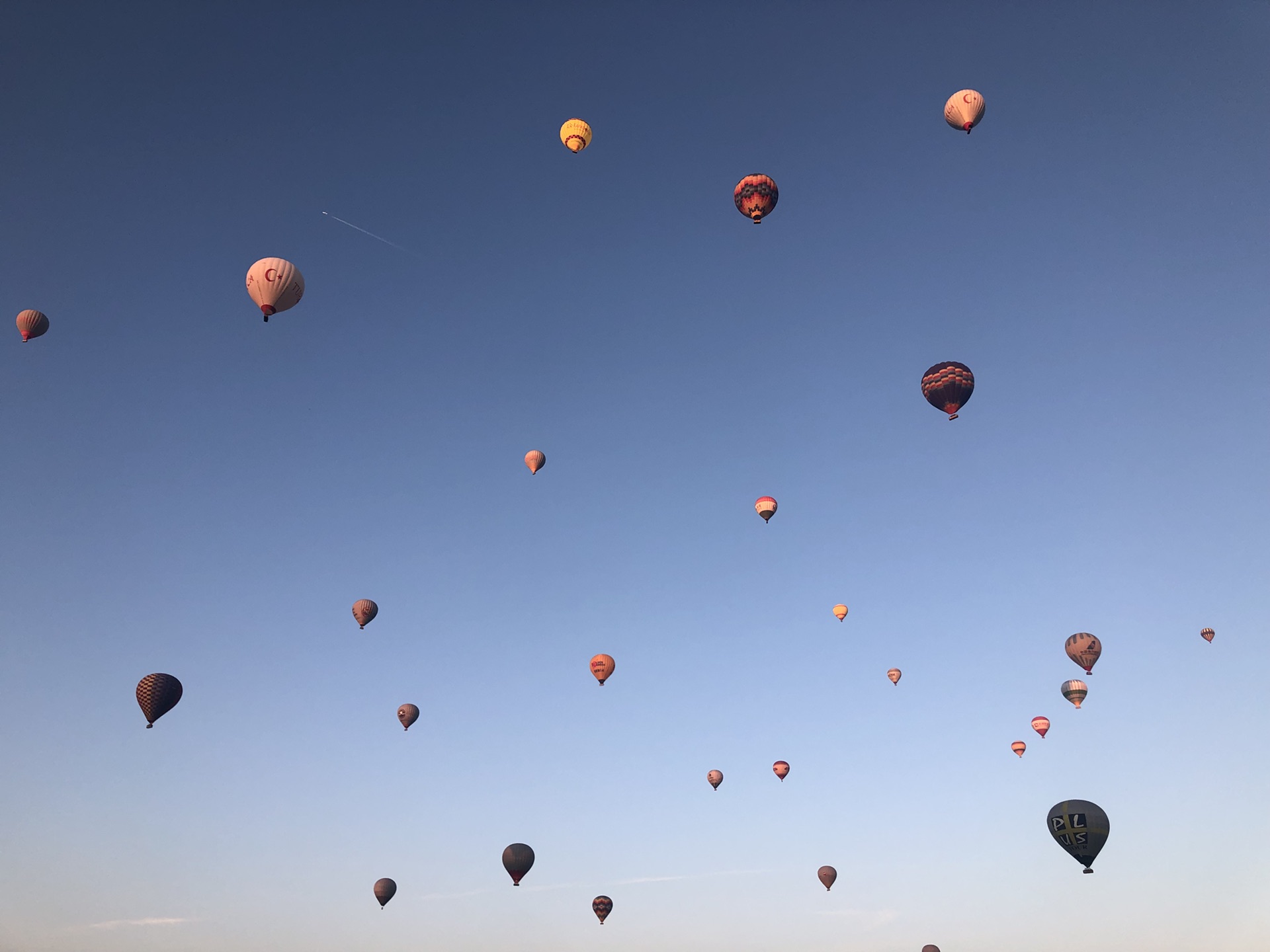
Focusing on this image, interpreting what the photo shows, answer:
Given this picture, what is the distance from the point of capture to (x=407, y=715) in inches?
2147

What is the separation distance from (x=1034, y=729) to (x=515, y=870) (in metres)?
34.0

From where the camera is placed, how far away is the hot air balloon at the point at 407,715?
178ft

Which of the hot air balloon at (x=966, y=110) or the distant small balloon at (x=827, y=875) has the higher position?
the hot air balloon at (x=966, y=110)

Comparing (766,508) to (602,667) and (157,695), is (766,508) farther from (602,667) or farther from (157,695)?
(157,695)

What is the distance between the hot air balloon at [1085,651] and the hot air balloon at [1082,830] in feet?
31.6

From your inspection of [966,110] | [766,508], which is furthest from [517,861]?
[966,110]

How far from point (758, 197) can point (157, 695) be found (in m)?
35.6

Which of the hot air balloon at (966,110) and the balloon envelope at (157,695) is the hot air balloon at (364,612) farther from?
the hot air balloon at (966,110)

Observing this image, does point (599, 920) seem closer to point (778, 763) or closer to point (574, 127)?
point (778, 763)

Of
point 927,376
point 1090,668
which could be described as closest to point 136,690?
point 927,376

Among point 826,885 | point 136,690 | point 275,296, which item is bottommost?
point 826,885

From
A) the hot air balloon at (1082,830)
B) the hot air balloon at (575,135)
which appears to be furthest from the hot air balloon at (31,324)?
the hot air balloon at (1082,830)

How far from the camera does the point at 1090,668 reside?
2051 inches

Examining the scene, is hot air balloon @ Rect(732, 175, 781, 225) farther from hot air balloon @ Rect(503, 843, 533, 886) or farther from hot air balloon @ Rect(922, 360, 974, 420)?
hot air balloon @ Rect(503, 843, 533, 886)
